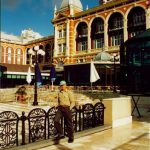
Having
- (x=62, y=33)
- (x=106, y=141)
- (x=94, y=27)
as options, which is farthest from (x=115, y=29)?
(x=106, y=141)

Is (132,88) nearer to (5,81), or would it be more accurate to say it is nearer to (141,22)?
(141,22)

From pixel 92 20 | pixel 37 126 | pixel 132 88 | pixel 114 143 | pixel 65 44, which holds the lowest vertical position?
pixel 114 143

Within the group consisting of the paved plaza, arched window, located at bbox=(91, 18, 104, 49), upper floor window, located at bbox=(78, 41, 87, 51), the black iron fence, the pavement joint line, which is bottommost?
the paved plaza

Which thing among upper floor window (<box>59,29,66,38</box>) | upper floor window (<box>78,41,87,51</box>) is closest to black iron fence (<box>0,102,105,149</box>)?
upper floor window (<box>78,41,87,51</box>)

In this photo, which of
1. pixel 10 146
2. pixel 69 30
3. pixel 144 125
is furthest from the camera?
pixel 69 30

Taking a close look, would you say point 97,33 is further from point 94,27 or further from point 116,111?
→ point 116,111

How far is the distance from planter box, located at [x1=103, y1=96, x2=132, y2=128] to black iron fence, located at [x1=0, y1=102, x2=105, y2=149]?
230 mm

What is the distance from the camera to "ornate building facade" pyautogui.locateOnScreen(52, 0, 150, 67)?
41.0 m

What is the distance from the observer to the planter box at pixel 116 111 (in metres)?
9.92

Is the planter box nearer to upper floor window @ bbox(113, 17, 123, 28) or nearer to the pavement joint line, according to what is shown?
the pavement joint line

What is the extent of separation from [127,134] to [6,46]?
189 ft

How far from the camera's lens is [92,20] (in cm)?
4597

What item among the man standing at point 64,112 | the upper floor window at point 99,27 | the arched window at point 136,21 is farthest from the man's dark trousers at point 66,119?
the upper floor window at point 99,27

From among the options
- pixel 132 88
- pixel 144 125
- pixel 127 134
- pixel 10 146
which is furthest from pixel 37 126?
pixel 132 88
